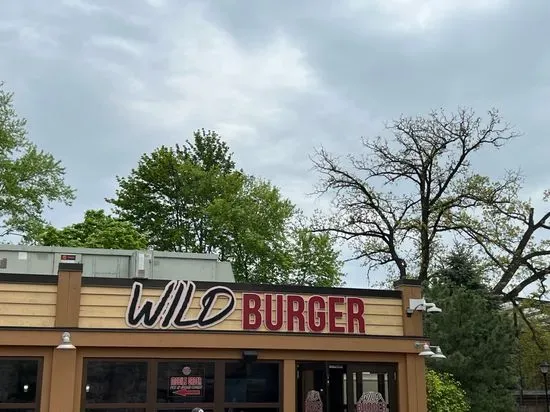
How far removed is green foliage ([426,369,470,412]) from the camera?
1780 centimetres

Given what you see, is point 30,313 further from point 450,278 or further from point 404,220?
point 404,220

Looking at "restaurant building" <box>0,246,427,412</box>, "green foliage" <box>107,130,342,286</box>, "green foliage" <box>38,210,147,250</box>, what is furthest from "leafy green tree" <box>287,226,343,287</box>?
"restaurant building" <box>0,246,427,412</box>

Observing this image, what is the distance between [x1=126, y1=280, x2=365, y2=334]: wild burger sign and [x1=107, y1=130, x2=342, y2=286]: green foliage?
23.4 metres

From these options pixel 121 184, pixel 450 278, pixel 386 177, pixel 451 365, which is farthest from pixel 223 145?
pixel 451 365

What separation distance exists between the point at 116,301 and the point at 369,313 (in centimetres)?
548

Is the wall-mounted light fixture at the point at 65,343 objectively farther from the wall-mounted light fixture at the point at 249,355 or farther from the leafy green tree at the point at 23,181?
the leafy green tree at the point at 23,181

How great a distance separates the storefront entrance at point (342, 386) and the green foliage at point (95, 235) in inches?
801

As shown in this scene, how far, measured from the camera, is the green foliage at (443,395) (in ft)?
58.4

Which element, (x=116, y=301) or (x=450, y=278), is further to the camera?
(x=450, y=278)

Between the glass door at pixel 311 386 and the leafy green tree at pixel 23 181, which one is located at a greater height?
the leafy green tree at pixel 23 181

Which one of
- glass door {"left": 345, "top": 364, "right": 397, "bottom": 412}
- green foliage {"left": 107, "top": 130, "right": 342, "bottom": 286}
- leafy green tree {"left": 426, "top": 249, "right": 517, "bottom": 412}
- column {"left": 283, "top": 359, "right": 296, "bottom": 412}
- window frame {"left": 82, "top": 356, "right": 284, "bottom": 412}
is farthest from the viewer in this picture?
green foliage {"left": 107, "top": 130, "right": 342, "bottom": 286}

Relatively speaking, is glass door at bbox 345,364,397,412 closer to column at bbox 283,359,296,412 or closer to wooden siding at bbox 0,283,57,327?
column at bbox 283,359,296,412

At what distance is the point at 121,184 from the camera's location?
41.0 m

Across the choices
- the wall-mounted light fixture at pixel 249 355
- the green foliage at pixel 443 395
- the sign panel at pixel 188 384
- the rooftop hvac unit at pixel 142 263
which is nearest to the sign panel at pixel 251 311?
the wall-mounted light fixture at pixel 249 355
